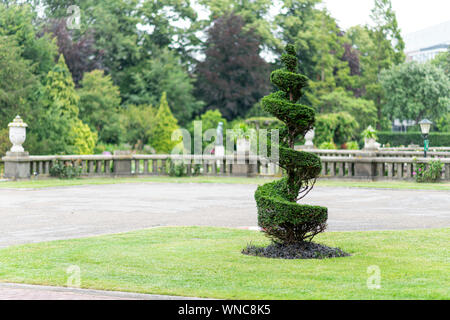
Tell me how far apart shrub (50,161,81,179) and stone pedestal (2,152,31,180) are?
1335mm

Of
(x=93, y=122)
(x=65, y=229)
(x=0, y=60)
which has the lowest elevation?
(x=65, y=229)

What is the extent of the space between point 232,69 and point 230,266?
49.5 metres

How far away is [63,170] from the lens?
29078 millimetres

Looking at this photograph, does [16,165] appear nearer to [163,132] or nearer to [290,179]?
[290,179]

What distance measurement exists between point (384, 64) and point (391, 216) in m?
52.2

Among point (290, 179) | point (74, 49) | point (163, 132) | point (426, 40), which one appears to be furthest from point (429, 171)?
point (426, 40)

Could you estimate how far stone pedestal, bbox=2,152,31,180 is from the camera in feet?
90.1

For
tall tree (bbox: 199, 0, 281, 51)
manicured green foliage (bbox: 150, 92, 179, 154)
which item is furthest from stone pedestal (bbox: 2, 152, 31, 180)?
tall tree (bbox: 199, 0, 281, 51)

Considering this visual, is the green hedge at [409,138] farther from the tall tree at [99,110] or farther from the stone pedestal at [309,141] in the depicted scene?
the stone pedestal at [309,141]

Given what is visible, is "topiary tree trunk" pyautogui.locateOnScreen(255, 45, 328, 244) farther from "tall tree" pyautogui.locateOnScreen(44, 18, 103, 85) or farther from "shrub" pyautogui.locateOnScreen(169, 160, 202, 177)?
"tall tree" pyautogui.locateOnScreen(44, 18, 103, 85)

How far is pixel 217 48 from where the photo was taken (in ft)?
190

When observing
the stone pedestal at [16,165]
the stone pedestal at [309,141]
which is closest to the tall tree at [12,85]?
the stone pedestal at [16,165]
